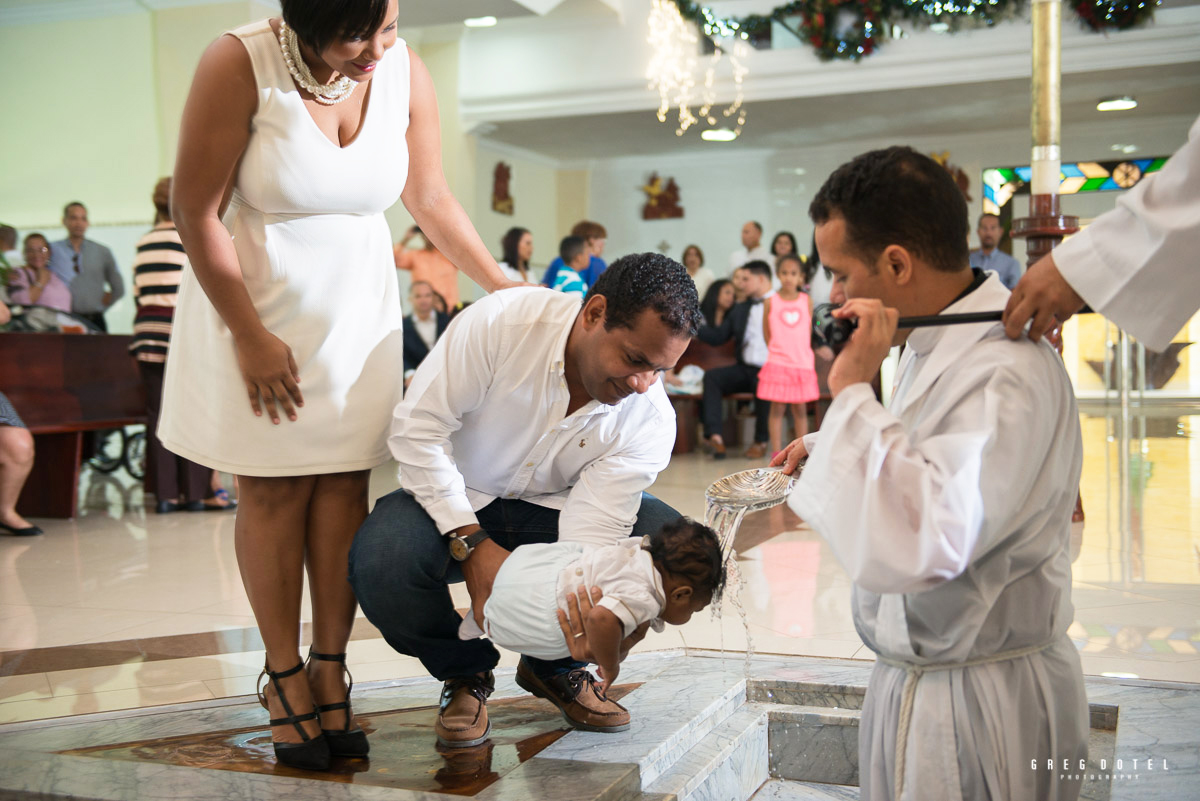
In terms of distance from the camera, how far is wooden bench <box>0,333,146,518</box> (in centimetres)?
525

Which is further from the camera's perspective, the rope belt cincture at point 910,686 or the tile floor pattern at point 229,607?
the tile floor pattern at point 229,607

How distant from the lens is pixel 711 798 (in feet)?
6.73

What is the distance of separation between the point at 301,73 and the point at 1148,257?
136 cm

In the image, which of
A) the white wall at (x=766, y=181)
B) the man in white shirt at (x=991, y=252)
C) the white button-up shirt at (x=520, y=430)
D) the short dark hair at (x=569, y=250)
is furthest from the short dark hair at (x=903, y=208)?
the white wall at (x=766, y=181)

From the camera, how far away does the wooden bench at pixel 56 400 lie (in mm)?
5254

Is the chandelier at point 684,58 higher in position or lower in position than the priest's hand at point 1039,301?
higher

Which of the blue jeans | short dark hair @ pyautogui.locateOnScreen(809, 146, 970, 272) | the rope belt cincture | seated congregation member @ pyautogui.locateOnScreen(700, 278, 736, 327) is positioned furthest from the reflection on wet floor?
seated congregation member @ pyautogui.locateOnScreen(700, 278, 736, 327)

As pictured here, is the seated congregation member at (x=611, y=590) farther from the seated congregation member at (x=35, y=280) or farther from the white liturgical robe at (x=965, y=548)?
the seated congregation member at (x=35, y=280)

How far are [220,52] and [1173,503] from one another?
5.09 metres

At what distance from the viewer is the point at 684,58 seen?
10.0m

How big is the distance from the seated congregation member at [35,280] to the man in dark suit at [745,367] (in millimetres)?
4651

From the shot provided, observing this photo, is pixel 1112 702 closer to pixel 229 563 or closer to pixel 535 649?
pixel 535 649

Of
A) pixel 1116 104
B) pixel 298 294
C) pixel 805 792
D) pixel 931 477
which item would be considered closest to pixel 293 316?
pixel 298 294

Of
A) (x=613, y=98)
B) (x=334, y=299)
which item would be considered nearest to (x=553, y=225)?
(x=613, y=98)
